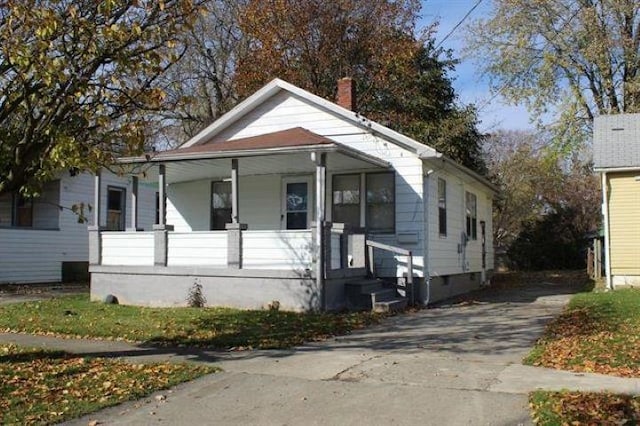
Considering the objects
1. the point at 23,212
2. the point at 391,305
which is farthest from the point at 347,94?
the point at 23,212

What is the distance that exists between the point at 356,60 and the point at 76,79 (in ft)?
76.5

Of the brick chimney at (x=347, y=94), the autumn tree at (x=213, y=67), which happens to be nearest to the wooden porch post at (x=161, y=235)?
the brick chimney at (x=347, y=94)

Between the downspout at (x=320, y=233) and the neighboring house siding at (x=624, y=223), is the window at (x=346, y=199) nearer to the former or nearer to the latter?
the downspout at (x=320, y=233)

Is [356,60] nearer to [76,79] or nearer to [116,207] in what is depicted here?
[116,207]

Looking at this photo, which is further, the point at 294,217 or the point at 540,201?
the point at 540,201

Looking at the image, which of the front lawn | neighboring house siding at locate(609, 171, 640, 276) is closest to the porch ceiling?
the front lawn

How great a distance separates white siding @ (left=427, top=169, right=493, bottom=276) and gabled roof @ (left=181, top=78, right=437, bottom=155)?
1.17 metres

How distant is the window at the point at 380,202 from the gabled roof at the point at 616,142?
278 inches

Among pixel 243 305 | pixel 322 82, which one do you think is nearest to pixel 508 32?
pixel 322 82

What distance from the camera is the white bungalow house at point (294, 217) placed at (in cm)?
1399

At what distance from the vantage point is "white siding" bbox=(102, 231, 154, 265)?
51.5 feet

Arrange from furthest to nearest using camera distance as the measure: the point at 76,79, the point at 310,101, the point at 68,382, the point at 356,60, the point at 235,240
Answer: the point at 356,60, the point at 310,101, the point at 235,240, the point at 76,79, the point at 68,382

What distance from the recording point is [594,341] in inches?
388

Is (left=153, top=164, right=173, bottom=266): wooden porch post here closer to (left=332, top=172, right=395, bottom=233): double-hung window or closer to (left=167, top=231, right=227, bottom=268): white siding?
(left=167, top=231, right=227, bottom=268): white siding
